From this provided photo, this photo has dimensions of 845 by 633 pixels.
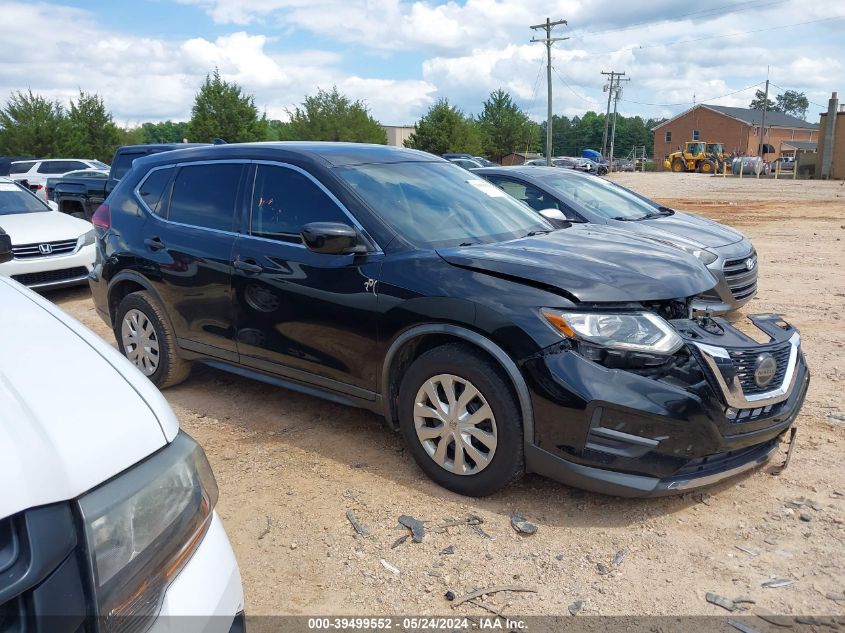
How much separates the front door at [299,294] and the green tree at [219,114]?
38189 millimetres

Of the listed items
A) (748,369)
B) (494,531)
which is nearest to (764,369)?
(748,369)

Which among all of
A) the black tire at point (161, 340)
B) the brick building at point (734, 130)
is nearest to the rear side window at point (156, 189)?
the black tire at point (161, 340)

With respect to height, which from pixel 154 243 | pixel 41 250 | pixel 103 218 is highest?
pixel 103 218

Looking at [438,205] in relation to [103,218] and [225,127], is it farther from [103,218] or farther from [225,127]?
[225,127]

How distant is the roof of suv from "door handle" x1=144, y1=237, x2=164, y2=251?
23.8 inches

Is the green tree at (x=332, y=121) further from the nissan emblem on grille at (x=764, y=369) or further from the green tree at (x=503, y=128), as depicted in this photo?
the nissan emblem on grille at (x=764, y=369)

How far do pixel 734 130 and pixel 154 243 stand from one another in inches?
3304

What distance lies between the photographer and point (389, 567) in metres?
2.98

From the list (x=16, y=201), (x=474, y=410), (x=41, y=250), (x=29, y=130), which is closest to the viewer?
(x=474, y=410)

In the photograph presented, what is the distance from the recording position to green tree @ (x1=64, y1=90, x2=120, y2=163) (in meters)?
41.8

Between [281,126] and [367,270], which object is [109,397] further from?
[281,126]

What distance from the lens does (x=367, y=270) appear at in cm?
376

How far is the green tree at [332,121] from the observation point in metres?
44.7

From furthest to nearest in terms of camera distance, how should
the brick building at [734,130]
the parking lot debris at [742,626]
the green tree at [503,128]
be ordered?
the brick building at [734,130], the green tree at [503,128], the parking lot debris at [742,626]
